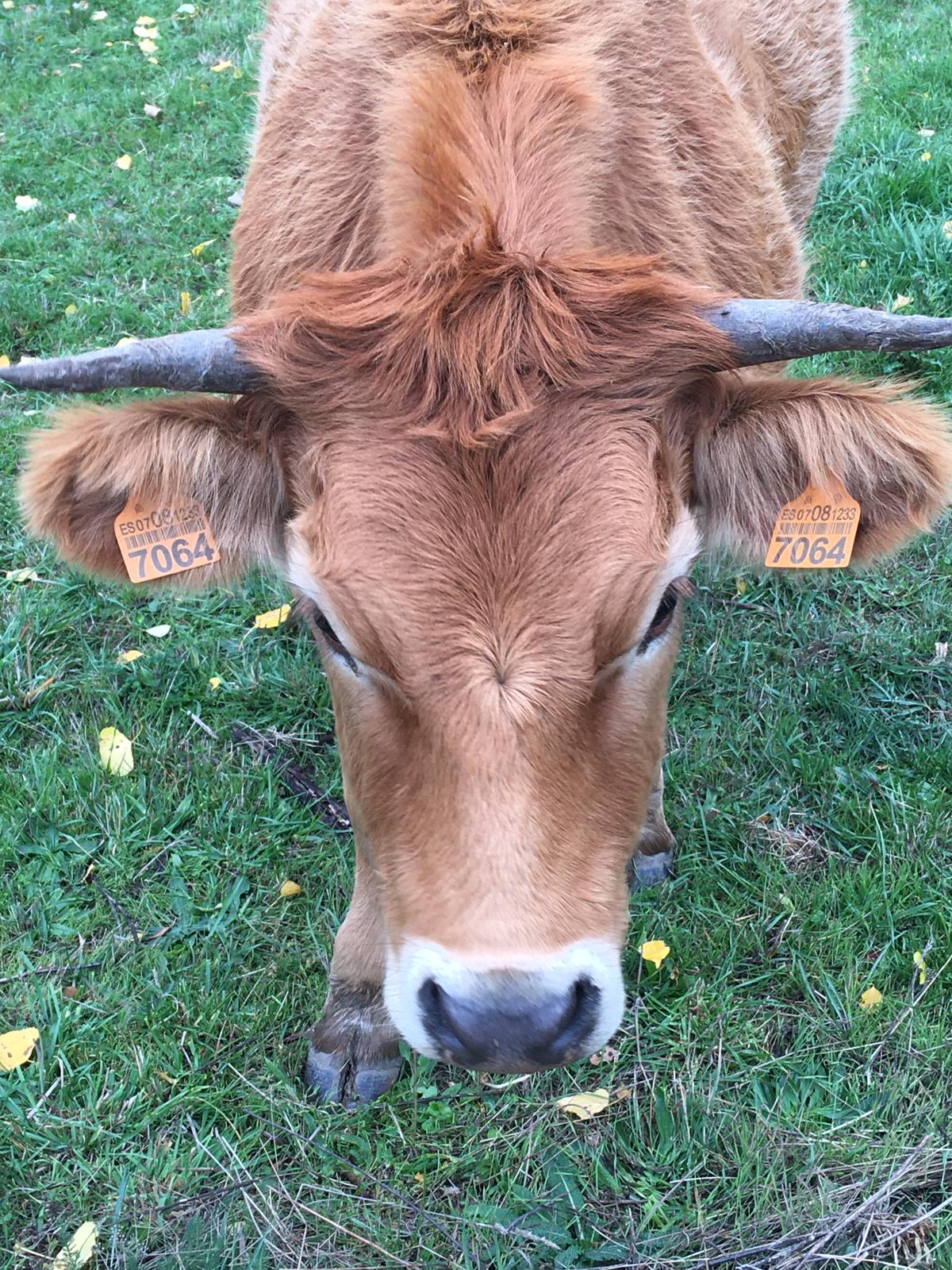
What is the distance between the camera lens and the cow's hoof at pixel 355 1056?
3.09m

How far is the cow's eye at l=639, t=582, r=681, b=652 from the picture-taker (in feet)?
7.55

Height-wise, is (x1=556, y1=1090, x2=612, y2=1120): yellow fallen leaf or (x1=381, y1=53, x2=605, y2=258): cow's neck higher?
(x1=381, y1=53, x2=605, y2=258): cow's neck

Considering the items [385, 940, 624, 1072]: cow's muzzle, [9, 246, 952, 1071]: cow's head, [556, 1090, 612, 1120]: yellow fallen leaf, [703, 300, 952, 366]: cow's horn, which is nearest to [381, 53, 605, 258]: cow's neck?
[9, 246, 952, 1071]: cow's head

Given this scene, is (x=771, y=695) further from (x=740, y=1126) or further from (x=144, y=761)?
(x=144, y=761)

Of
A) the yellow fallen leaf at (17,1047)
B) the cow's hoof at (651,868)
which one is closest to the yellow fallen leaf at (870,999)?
the cow's hoof at (651,868)

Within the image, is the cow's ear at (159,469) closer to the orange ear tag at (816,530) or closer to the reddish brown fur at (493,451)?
the reddish brown fur at (493,451)

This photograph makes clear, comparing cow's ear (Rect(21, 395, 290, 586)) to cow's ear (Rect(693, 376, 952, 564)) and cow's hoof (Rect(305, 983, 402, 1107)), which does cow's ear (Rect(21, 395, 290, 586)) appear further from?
cow's hoof (Rect(305, 983, 402, 1107))

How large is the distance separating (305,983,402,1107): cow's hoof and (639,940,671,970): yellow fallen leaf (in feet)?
2.66

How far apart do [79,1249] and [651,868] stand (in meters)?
2.02

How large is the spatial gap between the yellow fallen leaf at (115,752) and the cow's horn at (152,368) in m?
2.05

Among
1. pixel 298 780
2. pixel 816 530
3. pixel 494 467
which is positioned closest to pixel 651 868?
pixel 298 780

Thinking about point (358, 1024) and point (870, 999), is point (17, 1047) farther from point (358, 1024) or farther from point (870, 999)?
Answer: point (870, 999)

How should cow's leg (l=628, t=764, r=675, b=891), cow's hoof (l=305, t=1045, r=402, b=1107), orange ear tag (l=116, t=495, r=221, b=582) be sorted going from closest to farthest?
orange ear tag (l=116, t=495, r=221, b=582)
cow's hoof (l=305, t=1045, r=402, b=1107)
cow's leg (l=628, t=764, r=675, b=891)

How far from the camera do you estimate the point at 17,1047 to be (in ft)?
10.1
